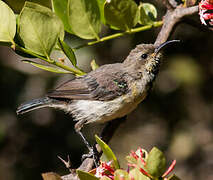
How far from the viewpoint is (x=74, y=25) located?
2.97 metres

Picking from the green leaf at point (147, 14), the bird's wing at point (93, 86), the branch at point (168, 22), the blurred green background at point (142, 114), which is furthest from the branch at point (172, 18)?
the blurred green background at point (142, 114)

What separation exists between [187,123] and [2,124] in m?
2.46

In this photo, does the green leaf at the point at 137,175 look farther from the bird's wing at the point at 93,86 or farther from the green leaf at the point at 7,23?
the bird's wing at the point at 93,86

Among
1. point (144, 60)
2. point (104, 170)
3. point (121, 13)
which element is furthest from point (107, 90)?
point (104, 170)

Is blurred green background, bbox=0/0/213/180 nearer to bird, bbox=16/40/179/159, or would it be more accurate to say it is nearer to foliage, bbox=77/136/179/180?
bird, bbox=16/40/179/159

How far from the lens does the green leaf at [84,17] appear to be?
2799 mm

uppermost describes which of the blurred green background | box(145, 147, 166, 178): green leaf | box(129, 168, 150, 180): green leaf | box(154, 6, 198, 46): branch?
box(154, 6, 198, 46): branch

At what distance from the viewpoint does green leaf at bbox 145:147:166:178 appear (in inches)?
73.4

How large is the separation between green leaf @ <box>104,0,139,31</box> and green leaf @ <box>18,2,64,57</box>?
0.43 m

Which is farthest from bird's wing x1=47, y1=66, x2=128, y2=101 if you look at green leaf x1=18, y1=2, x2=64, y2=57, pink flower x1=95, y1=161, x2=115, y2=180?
pink flower x1=95, y1=161, x2=115, y2=180

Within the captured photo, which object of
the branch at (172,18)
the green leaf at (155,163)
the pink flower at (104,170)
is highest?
the branch at (172,18)

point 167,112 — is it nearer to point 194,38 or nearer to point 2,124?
point 194,38

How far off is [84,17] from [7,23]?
614 mm

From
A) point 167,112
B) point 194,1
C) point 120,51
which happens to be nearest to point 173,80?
point 167,112
